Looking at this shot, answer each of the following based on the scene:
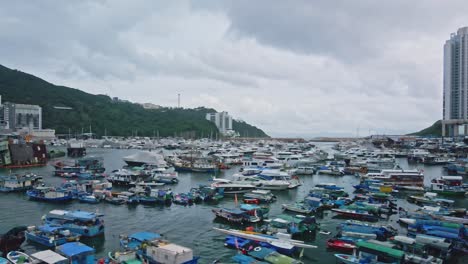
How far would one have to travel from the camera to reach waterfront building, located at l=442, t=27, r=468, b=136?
110 meters

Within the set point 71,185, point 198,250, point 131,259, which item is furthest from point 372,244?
point 71,185

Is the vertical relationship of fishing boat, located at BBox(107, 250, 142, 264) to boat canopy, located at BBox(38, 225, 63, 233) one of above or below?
below

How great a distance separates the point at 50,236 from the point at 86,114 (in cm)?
15120

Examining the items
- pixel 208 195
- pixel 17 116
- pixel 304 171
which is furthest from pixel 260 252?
pixel 17 116

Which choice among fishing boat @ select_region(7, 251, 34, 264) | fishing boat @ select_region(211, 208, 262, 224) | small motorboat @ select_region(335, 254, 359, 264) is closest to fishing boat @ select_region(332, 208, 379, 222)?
fishing boat @ select_region(211, 208, 262, 224)

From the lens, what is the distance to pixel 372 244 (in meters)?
16.7

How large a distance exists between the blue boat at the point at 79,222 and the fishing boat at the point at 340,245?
13.6m

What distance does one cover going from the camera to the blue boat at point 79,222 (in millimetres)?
19547

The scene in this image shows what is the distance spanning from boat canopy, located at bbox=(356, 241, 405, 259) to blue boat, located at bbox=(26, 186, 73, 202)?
24268mm

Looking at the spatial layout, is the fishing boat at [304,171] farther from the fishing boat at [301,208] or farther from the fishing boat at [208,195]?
Answer: the fishing boat at [301,208]

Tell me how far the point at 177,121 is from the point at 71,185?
146407 mm

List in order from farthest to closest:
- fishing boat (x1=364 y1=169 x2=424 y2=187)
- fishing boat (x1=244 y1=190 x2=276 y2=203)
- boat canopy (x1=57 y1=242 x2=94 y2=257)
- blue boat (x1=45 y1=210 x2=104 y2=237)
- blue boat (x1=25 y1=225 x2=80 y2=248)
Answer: fishing boat (x1=364 y1=169 x2=424 y2=187)
fishing boat (x1=244 y1=190 x2=276 y2=203)
blue boat (x1=45 y1=210 x2=104 y2=237)
blue boat (x1=25 y1=225 x2=80 y2=248)
boat canopy (x1=57 y1=242 x2=94 y2=257)

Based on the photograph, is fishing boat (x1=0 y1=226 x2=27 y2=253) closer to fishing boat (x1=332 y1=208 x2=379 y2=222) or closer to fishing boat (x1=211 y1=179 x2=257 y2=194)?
fishing boat (x1=211 y1=179 x2=257 y2=194)

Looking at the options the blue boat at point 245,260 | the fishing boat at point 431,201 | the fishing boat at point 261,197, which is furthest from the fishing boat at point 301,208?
the fishing boat at point 431,201
